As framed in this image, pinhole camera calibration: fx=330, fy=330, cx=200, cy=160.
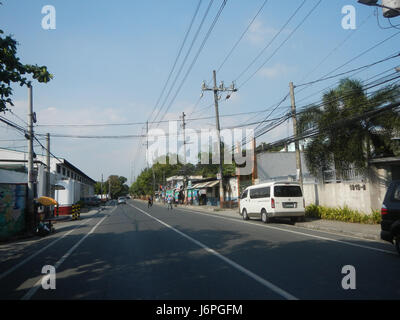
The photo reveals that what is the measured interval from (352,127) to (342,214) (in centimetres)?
427

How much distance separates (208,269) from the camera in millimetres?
6953

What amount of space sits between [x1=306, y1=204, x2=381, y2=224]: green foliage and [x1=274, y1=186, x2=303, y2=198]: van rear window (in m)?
2.03

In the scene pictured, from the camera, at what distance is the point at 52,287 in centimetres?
605

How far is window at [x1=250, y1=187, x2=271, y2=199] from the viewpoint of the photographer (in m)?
16.9

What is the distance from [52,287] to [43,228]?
10524mm

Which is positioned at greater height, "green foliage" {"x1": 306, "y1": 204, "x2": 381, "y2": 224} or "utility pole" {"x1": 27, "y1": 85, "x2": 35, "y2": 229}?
"utility pole" {"x1": 27, "y1": 85, "x2": 35, "y2": 229}

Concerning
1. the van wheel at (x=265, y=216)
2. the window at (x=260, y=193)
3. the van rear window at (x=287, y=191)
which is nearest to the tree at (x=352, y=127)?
the van rear window at (x=287, y=191)

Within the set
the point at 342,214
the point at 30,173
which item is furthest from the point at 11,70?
the point at 342,214

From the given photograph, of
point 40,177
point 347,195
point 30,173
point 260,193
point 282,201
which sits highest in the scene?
point 40,177

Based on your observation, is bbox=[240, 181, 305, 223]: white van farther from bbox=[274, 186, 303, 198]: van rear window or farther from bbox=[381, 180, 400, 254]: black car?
bbox=[381, 180, 400, 254]: black car

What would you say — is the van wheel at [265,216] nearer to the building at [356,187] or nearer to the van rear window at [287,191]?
the van rear window at [287,191]

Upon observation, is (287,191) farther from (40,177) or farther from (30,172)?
(40,177)

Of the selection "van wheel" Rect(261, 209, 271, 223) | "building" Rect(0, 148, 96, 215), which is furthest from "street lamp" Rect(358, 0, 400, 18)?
"building" Rect(0, 148, 96, 215)
